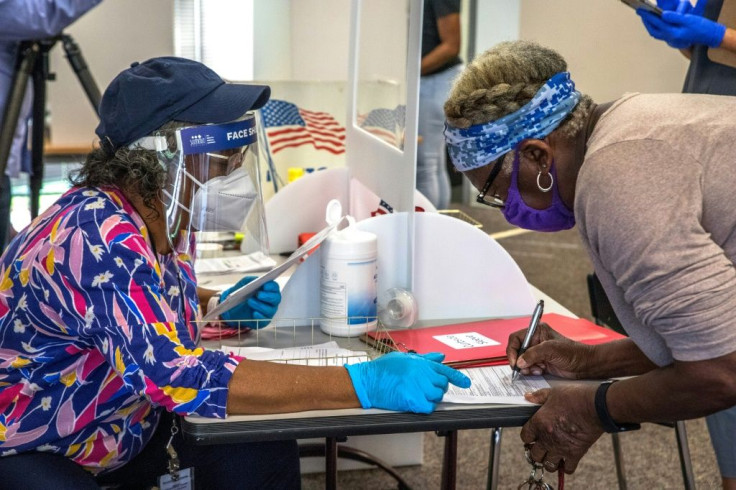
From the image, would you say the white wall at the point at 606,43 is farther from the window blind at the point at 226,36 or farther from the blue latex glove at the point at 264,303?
the blue latex glove at the point at 264,303

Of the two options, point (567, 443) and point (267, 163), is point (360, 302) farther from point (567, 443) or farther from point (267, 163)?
point (267, 163)

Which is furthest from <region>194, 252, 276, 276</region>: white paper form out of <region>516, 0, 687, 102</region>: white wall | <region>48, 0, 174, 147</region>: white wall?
<region>48, 0, 174, 147</region>: white wall

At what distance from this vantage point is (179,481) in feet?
4.63

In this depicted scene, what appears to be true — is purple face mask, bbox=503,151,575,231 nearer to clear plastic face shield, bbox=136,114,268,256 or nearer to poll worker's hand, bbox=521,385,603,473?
poll worker's hand, bbox=521,385,603,473

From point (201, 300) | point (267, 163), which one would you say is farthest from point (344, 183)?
point (201, 300)

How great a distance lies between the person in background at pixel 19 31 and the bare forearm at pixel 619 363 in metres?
1.60

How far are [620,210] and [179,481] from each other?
83 cm

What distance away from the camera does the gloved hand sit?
168 cm

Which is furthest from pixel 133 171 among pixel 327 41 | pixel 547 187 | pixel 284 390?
pixel 327 41

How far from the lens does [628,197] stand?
1046mm

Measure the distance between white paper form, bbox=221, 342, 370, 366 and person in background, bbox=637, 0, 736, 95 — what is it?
89 centimetres

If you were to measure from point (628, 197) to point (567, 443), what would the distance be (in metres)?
0.37

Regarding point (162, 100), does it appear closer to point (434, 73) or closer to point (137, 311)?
point (137, 311)

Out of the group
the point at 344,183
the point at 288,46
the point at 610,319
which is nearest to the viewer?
the point at 610,319
